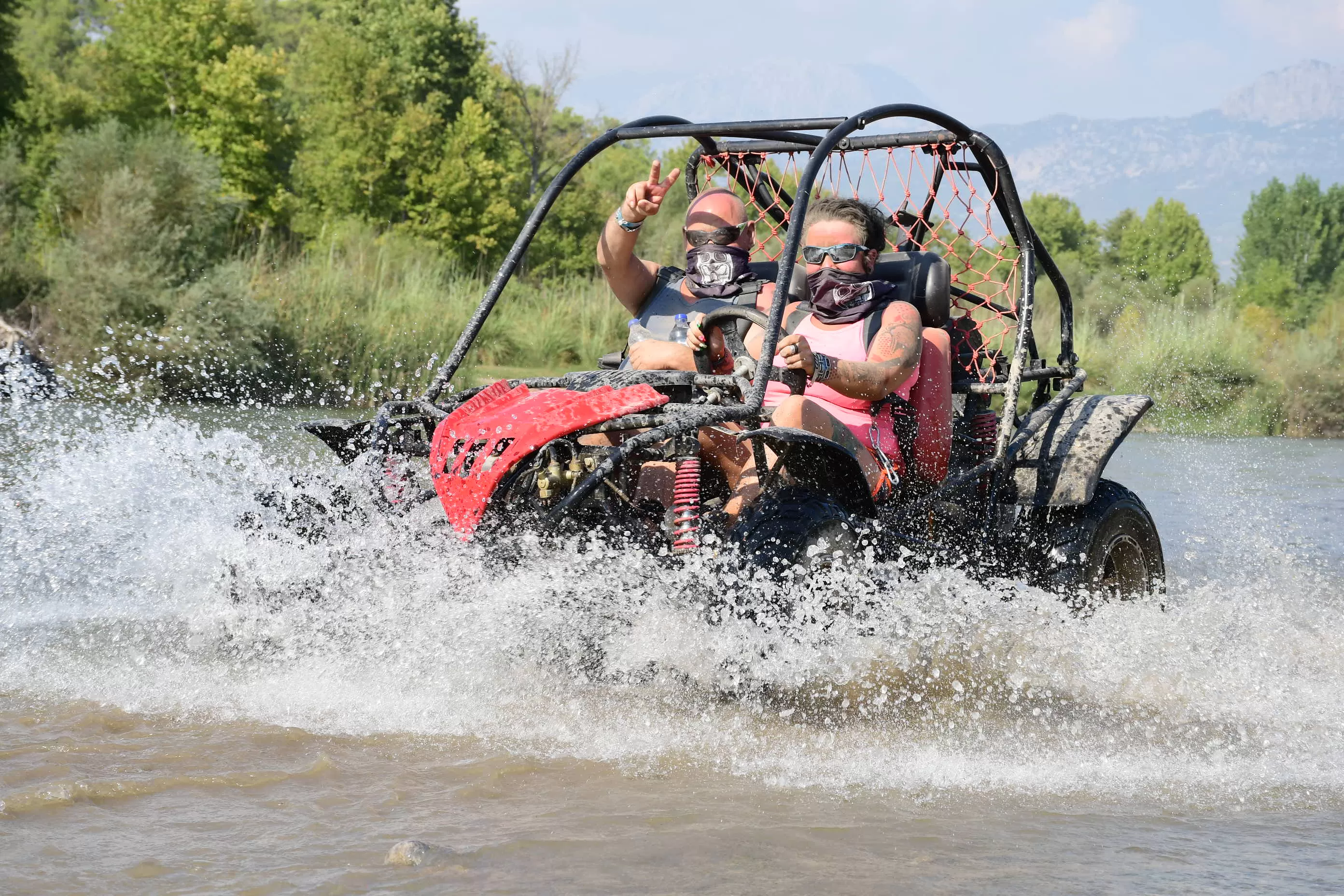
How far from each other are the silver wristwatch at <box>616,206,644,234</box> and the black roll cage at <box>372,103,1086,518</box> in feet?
0.84

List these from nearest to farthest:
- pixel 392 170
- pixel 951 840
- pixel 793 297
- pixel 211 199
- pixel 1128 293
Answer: pixel 951 840, pixel 793 297, pixel 211 199, pixel 1128 293, pixel 392 170

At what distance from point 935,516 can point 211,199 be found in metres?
16.7

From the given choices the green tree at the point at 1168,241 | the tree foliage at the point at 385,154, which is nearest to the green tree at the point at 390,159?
the tree foliage at the point at 385,154

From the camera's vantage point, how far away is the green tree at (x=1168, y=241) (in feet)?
177

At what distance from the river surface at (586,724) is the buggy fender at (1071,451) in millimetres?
475

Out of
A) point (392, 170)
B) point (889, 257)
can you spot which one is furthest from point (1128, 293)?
point (889, 257)

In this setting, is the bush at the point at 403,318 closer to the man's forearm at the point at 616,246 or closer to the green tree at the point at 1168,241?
the man's forearm at the point at 616,246

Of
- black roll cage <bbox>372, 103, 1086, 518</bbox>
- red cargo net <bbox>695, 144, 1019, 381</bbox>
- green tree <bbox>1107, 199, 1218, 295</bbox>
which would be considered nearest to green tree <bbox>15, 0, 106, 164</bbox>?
red cargo net <bbox>695, 144, 1019, 381</bbox>

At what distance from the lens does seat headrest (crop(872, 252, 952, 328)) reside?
5527 mm

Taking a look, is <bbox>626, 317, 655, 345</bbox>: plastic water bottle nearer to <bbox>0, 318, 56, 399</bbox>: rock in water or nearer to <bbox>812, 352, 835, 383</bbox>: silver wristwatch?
<bbox>812, 352, 835, 383</bbox>: silver wristwatch

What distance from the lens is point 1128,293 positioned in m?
28.7

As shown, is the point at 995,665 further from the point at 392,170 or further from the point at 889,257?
the point at 392,170

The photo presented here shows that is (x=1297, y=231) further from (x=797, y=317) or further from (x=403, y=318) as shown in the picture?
(x=797, y=317)

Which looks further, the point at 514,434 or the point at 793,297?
the point at 793,297
